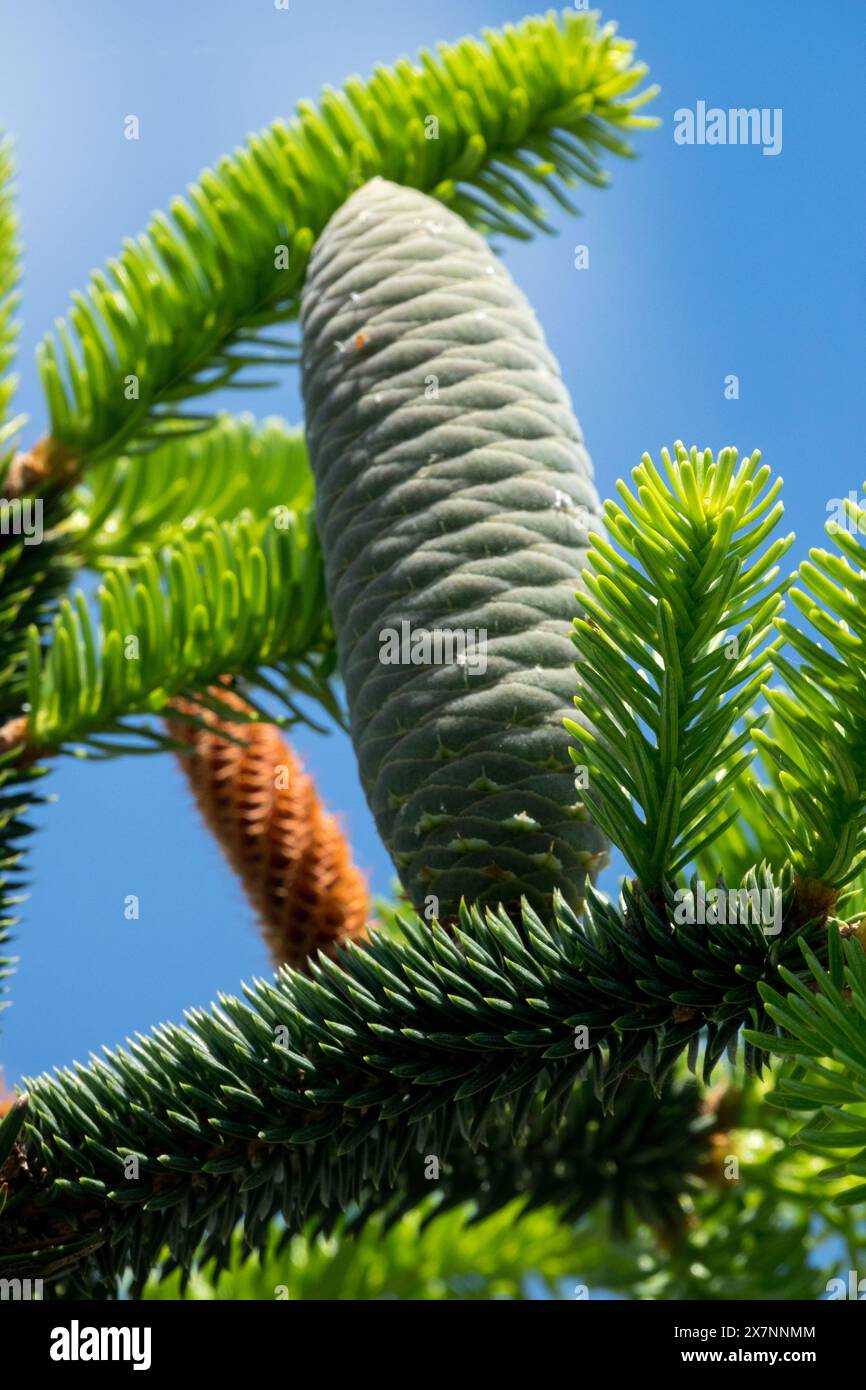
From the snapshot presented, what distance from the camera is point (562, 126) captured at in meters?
1.78

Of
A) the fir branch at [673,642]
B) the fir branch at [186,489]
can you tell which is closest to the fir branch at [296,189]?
the fir branch at [186,489]

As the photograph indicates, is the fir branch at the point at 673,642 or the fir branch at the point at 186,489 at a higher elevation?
the fir branch at the point at 186,489

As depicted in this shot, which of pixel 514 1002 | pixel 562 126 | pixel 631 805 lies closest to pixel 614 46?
pixel 562 126

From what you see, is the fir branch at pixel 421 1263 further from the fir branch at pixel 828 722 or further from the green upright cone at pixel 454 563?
the fir branch at pixel 828 722

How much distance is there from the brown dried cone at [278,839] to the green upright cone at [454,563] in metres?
A: 0.45

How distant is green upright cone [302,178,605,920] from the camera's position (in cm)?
105

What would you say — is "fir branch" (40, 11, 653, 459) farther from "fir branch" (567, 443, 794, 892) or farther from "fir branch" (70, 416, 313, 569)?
"fir branch" (567, 443, 794, 892)

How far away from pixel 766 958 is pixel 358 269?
0.76 metres

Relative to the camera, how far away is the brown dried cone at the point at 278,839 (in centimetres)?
156

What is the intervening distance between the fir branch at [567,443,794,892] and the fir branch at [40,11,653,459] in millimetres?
918

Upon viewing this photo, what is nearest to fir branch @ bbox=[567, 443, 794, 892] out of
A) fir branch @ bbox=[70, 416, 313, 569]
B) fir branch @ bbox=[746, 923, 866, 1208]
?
fir branch @ bbox=[746, 923, 866, 1208]

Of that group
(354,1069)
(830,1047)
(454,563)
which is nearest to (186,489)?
(454,563)

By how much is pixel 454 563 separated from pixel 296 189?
0.80 meters
